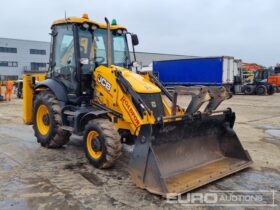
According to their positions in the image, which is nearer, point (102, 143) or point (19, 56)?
point (102, 143)

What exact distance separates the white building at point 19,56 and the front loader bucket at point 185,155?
2201 inches

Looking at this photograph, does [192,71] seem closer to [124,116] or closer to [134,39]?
[134,39]

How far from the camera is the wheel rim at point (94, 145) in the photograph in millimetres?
5074

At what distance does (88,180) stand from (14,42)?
62.6m

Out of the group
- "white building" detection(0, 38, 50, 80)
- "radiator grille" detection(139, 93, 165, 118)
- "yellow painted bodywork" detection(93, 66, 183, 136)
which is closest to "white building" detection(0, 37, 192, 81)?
"white building" detection(0, 38, 50, 80)

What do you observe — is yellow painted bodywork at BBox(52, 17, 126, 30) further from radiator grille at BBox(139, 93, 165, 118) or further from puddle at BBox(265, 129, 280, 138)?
puddle at BBox(265, 129, 280, 138)

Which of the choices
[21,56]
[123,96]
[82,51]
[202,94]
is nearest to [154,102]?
[123,96]

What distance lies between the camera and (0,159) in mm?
5922

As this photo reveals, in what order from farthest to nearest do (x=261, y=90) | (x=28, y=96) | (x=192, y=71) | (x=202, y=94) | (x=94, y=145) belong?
(x=261, y=90) < (x=192, y=71) < (x=28, y=96) < (x=94, y=145) < (x=202, y=94)

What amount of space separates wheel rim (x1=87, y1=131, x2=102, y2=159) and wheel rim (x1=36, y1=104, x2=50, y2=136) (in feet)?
5.49

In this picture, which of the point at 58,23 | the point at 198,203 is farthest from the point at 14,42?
the point at 198,203

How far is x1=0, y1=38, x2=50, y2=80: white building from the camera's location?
5823cm

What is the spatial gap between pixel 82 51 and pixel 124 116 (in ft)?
5.54

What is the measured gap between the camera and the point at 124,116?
17.0 feet
